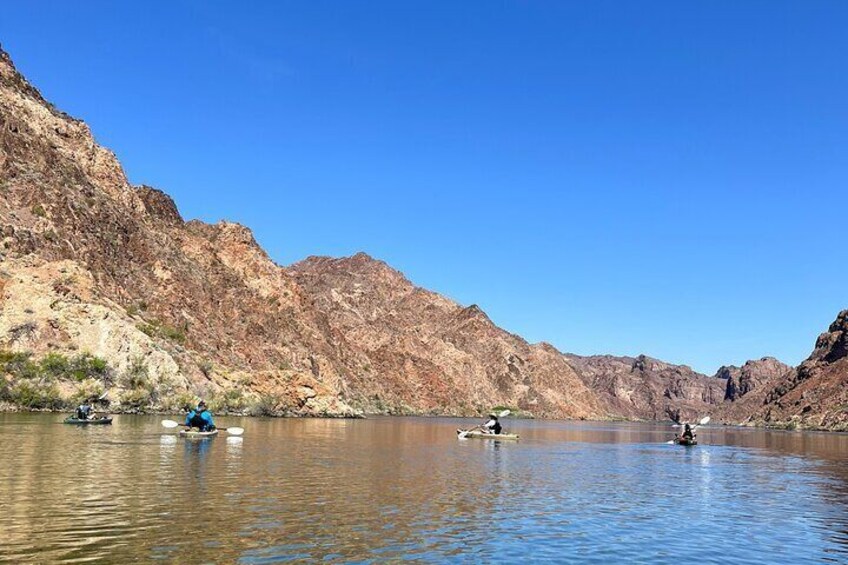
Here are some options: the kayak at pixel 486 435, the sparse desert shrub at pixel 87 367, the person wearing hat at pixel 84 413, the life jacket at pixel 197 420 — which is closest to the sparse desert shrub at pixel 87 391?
the sparse desert shrub at pixel 87 367

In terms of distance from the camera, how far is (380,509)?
27609 mm

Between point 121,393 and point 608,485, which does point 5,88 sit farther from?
point 608,485

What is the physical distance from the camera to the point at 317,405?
439 feet

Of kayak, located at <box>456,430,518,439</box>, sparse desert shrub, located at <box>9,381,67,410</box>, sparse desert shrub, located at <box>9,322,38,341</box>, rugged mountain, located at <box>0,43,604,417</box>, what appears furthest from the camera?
rugged mountain, located at <box>0,43,604,417</box>

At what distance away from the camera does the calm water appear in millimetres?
20531

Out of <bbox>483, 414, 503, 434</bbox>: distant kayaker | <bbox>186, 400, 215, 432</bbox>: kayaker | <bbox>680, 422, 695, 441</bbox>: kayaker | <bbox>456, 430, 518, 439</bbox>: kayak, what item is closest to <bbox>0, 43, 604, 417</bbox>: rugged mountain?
<bbox>186, 400, 215, 432</bbox>: kayaker

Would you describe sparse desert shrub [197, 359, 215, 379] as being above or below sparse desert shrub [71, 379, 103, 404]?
above

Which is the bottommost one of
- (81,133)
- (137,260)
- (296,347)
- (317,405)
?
(317,405)

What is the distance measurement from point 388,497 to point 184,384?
272 ft

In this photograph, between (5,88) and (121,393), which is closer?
(121,393)

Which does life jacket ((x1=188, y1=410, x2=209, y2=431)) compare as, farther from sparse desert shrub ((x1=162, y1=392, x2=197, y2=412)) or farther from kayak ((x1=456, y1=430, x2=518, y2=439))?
sparse desert shrub ((x1=162, y1=392, x2=197, y2=412))

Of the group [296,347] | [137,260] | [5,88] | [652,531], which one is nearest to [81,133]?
[5,88]

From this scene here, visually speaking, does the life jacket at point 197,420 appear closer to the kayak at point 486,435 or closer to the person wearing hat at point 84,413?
the person wearing hat at point 84,413

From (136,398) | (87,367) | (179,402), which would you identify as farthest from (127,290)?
(87,367)
